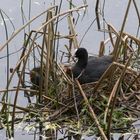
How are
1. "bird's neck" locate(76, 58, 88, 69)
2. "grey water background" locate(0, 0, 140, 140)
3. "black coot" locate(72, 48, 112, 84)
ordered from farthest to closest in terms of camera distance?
"grey water background" locate(0, 0, 140, 140)
"bird's neck" locate(76, 58, 88, 69)
"black coot" locate(72, 48, 112, 84)

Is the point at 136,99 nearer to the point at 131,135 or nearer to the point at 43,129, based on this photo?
the point at 131,135

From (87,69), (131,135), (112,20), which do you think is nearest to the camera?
(131,135)

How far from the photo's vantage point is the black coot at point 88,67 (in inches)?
243

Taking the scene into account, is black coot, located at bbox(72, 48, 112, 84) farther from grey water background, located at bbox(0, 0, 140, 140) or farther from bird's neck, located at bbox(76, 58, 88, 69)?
grey water background, located at bbox(0, 0, 140, 140)

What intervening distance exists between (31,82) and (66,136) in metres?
1.17

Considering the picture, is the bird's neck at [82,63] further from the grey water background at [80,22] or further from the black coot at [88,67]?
the grey water background at [80,22]

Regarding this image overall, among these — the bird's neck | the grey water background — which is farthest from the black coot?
the grey water background

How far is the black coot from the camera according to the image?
617cm

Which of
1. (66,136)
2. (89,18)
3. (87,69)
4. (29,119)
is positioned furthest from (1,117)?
(89,18)

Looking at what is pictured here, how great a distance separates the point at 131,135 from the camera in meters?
5.41

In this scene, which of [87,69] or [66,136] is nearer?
[66,136]

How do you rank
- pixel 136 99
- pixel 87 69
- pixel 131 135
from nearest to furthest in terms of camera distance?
pixel 131 135 → pixel 136 99 → pixel 87 69

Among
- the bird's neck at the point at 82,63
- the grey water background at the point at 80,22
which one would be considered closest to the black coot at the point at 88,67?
the bird's neck at the point at 82,63

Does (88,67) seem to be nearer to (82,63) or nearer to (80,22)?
(82,63)
